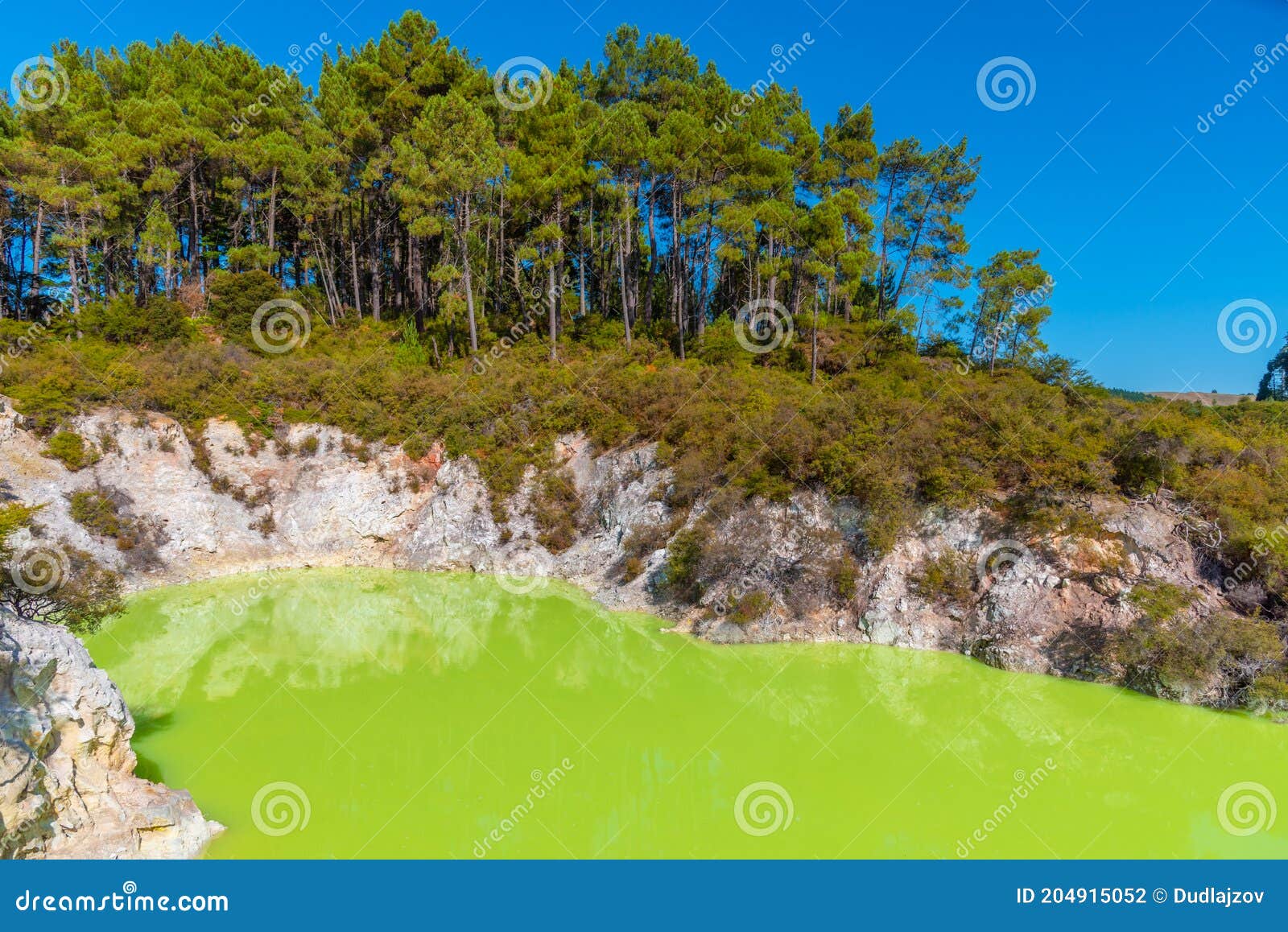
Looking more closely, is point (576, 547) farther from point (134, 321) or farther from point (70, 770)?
point (134, 321)

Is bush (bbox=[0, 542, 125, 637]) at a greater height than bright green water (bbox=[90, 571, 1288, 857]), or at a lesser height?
greater

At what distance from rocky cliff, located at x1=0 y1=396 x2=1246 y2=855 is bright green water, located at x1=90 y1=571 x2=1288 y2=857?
999 mm

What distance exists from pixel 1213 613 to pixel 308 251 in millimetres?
39211

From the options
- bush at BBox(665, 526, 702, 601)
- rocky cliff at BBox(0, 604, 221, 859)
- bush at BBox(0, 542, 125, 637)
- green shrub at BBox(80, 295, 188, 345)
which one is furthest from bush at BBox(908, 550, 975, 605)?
green shrub at BBox(80, 295, 188, 345)

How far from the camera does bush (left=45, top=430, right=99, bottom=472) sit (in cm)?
2011

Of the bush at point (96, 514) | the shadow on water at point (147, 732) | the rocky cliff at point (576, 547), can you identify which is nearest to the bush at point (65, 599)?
the shadow on water at point (147, 732)

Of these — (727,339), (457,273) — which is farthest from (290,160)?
(727,339)

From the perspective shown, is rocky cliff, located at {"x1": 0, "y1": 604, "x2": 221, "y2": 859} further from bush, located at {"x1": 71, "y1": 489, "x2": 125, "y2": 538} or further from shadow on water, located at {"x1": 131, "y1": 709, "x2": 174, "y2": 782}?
bush, located at {"x1": 71, "y1": 489, "x2": 125, "y2": 538}

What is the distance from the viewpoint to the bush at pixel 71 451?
66.0 feet

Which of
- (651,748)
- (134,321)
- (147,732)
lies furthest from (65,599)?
(134,321)

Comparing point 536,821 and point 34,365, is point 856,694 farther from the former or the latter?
point 34,365

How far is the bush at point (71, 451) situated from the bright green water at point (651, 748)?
7.46m

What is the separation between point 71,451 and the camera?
66.4 feet

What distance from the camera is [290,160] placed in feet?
98.2
